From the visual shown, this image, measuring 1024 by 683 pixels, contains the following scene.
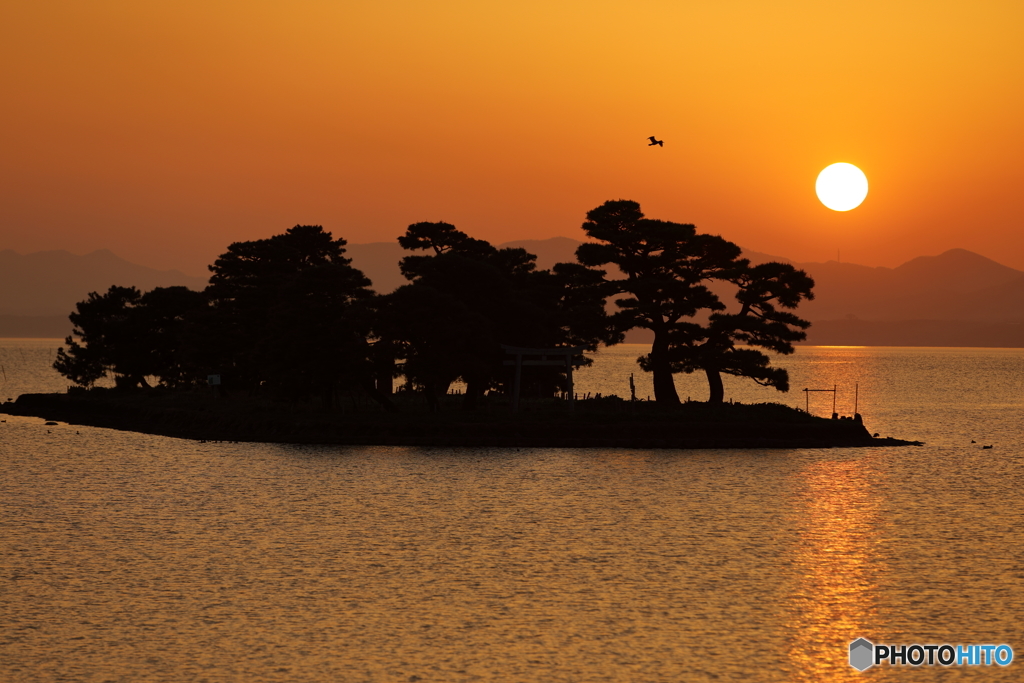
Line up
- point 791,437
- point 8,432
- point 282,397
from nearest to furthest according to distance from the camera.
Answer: point 791,437 < point 282,397 < point 8,432

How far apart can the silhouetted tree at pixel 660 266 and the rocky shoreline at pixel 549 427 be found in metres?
4.93

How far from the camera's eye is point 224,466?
48.5 m

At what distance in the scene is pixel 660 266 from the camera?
67625 mm

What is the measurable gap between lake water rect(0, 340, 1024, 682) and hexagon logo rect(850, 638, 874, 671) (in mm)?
257

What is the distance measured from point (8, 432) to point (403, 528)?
51.0 meters

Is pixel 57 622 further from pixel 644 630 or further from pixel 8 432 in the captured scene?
pixel 8 432

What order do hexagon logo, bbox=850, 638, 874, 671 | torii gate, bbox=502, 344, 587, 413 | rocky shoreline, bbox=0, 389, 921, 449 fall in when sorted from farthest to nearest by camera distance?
torii gate, bbox=502, 344, 587, 413 → rocky shoreline, bbox=0, 389, 921, 449 → hexagon logo, bbox=850, 638, 874, 671

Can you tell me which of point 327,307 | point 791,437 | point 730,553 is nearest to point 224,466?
point 327,307

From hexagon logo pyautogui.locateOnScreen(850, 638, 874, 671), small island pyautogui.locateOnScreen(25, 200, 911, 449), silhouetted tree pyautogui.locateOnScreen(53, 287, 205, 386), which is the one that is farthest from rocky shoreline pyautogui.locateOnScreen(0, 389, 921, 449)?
hexagon logo pyautogui.locateOnScreen(850, 638, 874, 671)

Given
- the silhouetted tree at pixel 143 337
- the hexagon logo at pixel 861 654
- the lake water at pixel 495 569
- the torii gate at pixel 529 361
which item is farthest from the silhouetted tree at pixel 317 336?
the hexagon logo at pixel 861 654

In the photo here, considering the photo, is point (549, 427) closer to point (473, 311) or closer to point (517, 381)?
point (517, 381)

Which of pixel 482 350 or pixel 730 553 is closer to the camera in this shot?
pixel 730 553

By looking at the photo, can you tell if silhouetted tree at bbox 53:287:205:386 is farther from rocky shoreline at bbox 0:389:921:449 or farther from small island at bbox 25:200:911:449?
rocky shoreline at bbox 0:389:921:449

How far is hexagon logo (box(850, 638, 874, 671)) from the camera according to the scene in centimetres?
1750
